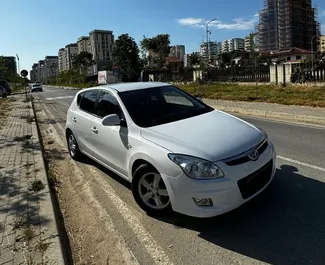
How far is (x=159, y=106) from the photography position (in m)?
4.95

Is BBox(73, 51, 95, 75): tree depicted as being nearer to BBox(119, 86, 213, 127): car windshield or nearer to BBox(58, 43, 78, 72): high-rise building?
BBox(58, 43, 78, 72): high-rise building

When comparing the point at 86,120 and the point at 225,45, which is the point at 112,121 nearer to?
the point at 86,120

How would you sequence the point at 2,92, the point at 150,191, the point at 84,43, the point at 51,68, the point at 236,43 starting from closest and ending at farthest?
the point at 150,191
the point at 2,92
the point at 84,43
the point at 236,43
the point at 51,68

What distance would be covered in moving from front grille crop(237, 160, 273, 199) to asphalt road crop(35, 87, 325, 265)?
0.34 m

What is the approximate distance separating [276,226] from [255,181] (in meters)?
0.52

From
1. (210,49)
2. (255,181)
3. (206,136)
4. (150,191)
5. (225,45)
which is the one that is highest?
(225,45)

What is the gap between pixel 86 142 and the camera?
593 centimetres

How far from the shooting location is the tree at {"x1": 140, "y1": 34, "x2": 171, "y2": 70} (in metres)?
57.0

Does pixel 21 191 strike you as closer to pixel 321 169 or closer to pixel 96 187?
pixel 96 187

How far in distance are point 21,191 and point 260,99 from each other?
12151mm

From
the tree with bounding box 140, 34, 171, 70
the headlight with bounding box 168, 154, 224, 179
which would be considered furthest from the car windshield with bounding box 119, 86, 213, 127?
the tree with bounding box 140, 34, 171, 70

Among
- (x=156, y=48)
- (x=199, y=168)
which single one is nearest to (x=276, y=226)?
(x=199, y=168)

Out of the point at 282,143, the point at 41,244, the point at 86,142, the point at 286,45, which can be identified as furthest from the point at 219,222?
the point at 286,45

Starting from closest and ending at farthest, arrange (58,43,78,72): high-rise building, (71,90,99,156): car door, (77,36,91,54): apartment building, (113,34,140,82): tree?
1. (71,90,99,156): car door
2. (113,34,140,82): tree
3. (77,36,91,54): apartment building
4. (58,43,78,72): high-rise building
